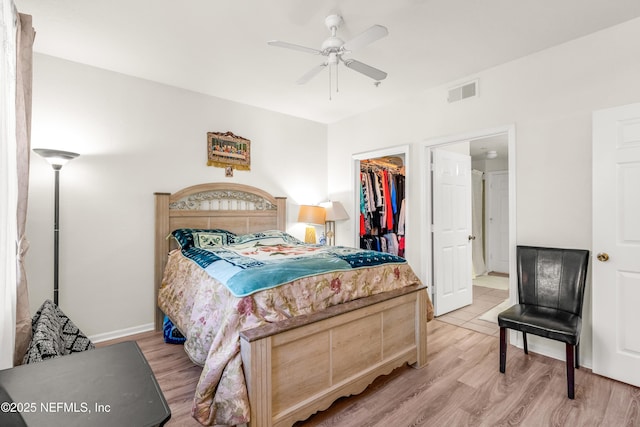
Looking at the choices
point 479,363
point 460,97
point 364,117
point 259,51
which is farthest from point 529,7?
point 479,363

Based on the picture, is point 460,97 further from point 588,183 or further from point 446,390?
point 446,390

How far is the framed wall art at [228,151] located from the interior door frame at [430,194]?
7.21ft

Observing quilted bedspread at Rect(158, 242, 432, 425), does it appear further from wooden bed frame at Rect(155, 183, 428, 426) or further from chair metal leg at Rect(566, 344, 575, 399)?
chair metal leg at Rect(566, 344, 575, 399)

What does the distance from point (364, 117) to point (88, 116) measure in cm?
318

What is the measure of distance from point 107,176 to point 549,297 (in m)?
4.12

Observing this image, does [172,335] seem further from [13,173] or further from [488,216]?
[488,216]

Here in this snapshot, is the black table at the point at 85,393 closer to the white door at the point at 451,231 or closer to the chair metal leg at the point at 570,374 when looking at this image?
the chair metal leg at the point at 570,374

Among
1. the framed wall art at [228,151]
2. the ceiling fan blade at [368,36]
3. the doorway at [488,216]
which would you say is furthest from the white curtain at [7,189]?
the doorway at [488,216]

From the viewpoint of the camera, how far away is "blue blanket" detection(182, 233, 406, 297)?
71.9 inches

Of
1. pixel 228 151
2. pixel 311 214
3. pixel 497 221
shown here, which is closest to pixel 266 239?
pixel 311 214

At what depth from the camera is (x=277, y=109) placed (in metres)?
4.27

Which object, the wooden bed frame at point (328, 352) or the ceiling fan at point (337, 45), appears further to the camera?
the ceiling fan at point (337, 45)

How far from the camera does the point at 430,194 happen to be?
3701 millimetres

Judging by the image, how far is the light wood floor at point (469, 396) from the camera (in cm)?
189
